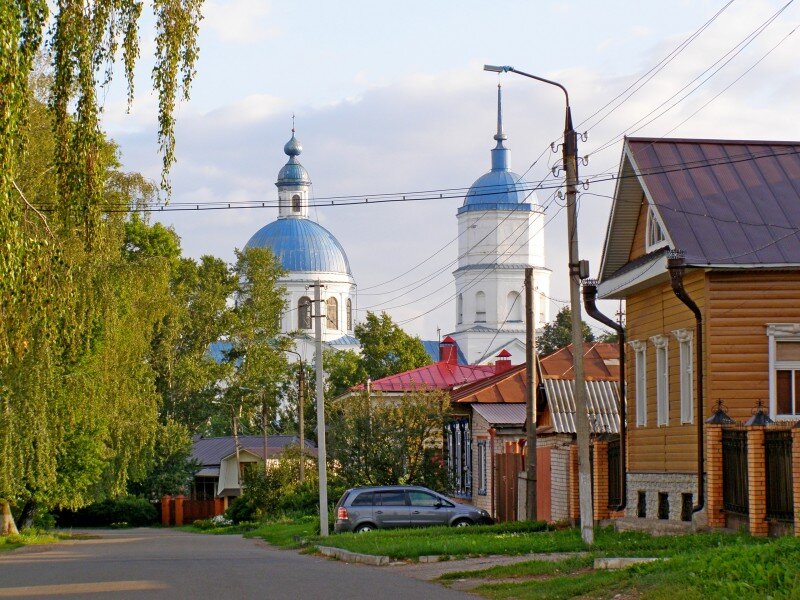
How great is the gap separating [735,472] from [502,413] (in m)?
21.4

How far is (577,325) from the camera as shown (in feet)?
72.5

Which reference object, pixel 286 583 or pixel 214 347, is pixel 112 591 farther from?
pixel 214 347

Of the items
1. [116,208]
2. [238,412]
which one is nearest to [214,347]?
[238,412]

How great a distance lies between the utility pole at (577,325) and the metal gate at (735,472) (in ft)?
7.03

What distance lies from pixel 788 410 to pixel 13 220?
49.6ft

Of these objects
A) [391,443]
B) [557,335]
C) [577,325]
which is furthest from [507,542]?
[557,335]

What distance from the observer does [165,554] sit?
28.4 metres

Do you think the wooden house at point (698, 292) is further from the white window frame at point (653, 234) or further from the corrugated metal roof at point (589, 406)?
the corrugated metal roof at point (589, 406)

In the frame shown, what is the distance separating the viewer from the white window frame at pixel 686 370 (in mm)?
24328

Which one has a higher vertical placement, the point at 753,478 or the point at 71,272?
the point at 71,272

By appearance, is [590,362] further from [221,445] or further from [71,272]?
[221,445]

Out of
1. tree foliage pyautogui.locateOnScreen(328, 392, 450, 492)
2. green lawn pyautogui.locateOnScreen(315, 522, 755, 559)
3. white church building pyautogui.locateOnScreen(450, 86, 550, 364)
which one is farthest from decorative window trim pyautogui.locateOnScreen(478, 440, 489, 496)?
white church building pyautogui.locateOnScreen(450, 86, 550, 364)

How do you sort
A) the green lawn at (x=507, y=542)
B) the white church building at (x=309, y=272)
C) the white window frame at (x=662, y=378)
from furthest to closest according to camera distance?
the white church building at (x=309, y=272)
the white window frame at (x=662, y=378)
the green lawn at (x=507, y=542)

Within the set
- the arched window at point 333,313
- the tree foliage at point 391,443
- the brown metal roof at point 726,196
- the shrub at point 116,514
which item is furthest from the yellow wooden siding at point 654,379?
the arched window at point 333,313
